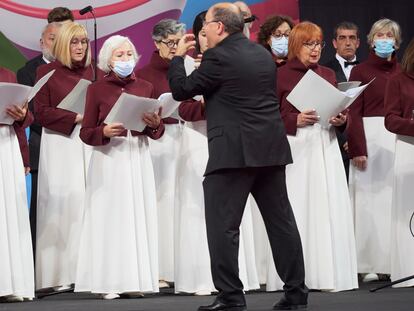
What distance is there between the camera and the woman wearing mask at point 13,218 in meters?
8.23

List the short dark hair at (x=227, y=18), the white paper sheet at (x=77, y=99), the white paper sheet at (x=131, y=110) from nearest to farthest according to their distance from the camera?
the short dark hair at (x=227, y=18) → the white paper sheet at (x=131, y=110) → the white paper sheet at (x=77, y=99)

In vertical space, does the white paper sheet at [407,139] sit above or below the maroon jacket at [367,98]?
below

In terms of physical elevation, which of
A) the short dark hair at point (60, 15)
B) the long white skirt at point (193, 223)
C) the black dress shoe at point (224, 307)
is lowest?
the black dress shoe at point (224, 307)

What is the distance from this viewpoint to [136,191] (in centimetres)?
845

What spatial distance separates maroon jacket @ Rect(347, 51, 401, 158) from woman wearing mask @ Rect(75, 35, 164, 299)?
175cm

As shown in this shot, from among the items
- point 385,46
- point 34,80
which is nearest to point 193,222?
point 34,80

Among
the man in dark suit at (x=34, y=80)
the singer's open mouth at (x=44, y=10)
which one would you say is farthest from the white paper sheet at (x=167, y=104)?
the singer's open mouth at (x=44, y=10)

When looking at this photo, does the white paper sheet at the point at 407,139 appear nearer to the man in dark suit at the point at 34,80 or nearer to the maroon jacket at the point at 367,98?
the maroon jacket at the point at 367,98

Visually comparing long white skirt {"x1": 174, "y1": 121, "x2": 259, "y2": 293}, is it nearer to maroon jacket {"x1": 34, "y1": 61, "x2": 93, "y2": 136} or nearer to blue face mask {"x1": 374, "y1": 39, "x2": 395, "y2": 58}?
maroon jacket {"x1": 34, "y1": 61, "x2": 93, "y2": 136}

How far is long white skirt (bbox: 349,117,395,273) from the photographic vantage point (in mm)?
9586

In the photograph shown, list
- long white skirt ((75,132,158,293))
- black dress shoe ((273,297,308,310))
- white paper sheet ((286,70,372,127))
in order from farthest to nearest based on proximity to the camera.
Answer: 1. long white skirt ((75,132,158,293))
2. white paper sheet ((286,70,372,127))
3. black dress shoe ((273,297,308,310))

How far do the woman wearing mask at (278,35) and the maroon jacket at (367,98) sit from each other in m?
0.74

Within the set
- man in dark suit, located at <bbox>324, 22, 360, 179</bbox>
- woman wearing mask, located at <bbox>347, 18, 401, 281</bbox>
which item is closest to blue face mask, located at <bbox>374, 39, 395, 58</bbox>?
woman wearing mask, located at <bbox>347, 18, 401, 281</bbox>

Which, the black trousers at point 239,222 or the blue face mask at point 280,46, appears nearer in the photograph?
the black trousers at point 239,222
